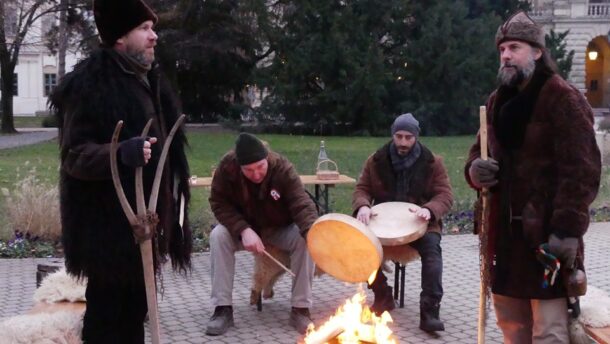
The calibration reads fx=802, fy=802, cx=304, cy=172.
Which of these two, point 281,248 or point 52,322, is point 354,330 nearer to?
point 52,322

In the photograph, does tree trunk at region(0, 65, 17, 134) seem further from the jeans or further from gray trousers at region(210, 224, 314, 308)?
the jeans

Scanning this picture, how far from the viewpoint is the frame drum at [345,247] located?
4.36 meters

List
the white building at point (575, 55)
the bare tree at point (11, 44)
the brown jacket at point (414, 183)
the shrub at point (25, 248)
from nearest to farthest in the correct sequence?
the brown jacket at point (414, 183) → the shrub at point (25, 248) → the bare tree at point (11, 44) → the white building at point (575, 55)

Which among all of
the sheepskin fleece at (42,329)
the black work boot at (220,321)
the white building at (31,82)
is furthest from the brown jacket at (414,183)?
the white building at (31,82)

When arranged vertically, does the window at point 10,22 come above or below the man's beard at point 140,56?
above

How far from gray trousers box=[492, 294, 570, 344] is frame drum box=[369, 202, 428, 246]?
4.70 feet

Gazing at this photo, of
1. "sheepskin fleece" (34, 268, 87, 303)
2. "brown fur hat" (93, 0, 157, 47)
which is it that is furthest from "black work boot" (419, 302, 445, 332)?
"brown fur hat" (93, 0, 157, 47)

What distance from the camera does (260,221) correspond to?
5.79 metres

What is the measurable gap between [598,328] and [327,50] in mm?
22146

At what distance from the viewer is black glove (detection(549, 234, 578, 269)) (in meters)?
3.47

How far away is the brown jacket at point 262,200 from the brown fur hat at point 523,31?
2276mm

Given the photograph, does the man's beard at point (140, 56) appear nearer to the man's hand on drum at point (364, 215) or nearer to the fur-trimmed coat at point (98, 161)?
the fur-trimmed coat at point (98, 161)

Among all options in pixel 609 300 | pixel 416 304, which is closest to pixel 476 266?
pixel 416 304

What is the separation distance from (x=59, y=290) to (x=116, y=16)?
234 centimetres
